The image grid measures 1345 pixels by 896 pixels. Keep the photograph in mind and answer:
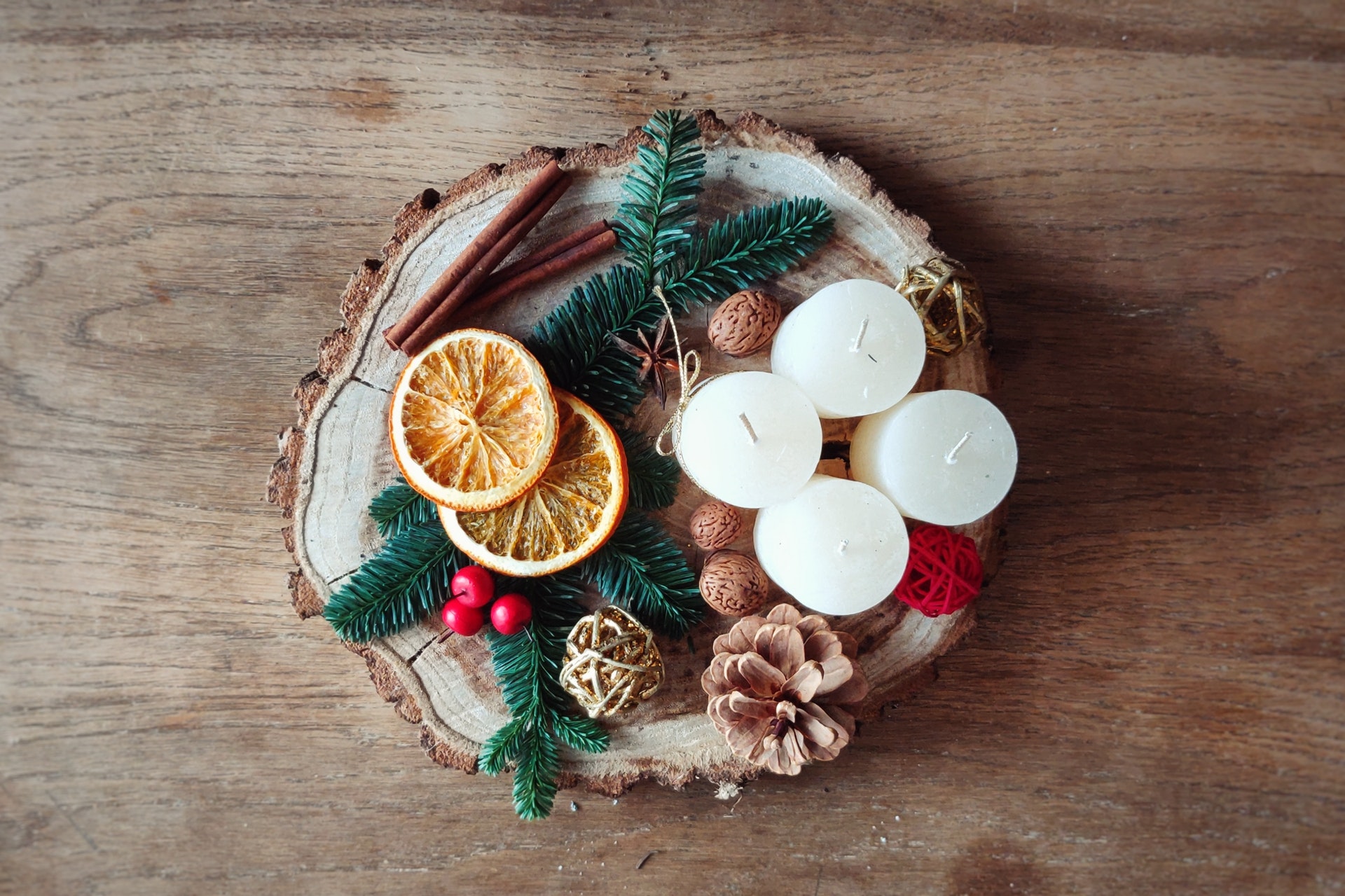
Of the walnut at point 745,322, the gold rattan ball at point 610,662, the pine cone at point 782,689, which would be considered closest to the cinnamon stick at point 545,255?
the walnut at point 745,322

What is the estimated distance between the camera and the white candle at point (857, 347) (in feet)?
3.61

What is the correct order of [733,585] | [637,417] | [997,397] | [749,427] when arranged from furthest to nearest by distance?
1. [997,397]
2. [637,417]
3. [733,585]
4. [749,427]

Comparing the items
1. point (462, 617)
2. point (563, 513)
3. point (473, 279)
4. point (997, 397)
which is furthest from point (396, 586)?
point (997, 397)

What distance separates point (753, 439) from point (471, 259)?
536 millimetres

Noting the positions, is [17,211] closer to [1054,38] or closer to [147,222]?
[147,222]

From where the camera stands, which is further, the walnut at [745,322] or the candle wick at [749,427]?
the walnut at [745,322]

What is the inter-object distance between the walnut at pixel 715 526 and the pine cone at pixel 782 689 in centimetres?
12

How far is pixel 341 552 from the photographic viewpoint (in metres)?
1.28

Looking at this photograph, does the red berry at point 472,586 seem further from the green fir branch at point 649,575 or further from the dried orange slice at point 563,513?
the green fir branch at point 649,575

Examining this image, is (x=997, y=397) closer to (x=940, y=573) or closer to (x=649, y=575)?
(x=940, y=573)

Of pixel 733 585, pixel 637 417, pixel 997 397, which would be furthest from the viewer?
pixel 997 397

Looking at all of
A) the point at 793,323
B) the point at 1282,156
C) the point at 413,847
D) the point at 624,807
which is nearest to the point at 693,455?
the point at 793,323

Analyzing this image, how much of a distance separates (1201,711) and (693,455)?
1139 mm

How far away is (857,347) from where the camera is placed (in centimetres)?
109
